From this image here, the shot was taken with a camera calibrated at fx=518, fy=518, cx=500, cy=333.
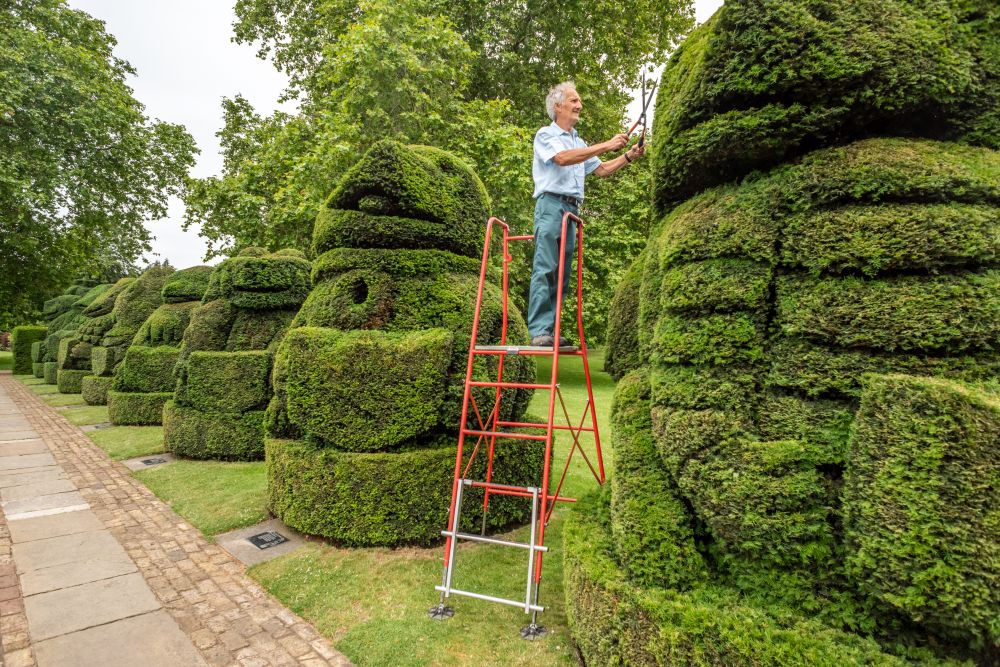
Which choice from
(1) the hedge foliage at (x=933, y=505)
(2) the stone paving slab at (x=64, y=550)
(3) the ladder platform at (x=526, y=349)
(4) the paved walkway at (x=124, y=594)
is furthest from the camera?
(2) the stone paving slab at (x=64, y=550)

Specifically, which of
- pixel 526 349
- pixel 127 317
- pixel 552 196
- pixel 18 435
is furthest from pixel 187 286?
pixel 526 349

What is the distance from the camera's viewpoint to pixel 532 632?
3504 mm

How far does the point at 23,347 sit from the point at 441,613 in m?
34.2

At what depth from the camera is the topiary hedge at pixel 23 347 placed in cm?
2723

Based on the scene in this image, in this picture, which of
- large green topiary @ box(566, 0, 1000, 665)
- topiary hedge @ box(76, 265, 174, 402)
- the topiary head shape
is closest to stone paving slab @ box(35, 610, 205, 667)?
large green topiary @ box(566, 0, 1000, 665)

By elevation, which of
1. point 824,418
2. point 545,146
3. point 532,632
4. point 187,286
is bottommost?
point 532,632

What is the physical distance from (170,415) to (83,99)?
17698 mm

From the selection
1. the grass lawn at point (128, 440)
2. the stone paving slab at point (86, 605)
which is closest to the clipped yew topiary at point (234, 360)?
the grass lawn at point (128, 440)

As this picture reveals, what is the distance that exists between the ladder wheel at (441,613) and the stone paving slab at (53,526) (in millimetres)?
4314

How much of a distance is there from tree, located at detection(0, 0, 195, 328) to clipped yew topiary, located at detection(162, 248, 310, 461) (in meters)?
15.0

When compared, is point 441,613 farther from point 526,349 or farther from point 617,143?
point 617,143

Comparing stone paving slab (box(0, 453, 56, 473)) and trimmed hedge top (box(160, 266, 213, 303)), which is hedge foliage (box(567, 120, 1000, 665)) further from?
trimmed hedge top (box(160, 266, 213, 303))

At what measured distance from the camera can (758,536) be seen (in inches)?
93.8

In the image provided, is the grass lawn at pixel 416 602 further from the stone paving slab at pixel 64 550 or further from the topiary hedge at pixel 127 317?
the topiary hedge at pixel 127 317
